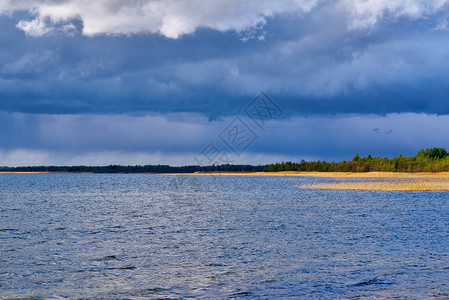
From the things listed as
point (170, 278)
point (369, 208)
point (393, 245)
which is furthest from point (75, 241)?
point (369, 208)

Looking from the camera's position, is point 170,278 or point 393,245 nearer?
point 170,278

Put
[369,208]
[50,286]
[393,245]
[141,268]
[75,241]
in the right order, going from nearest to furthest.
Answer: [50,286] < [141,268] < [393,245] < [75,241] < [369,208]

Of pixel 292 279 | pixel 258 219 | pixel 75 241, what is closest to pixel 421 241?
pixel 292 279

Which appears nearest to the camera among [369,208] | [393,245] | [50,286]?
[50,286]

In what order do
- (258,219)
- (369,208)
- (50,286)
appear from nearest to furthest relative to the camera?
(50,286) → (258,219) → (369,208)

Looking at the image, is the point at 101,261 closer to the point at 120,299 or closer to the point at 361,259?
the point at 120,299

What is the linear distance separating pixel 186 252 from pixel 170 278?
22.7 feet

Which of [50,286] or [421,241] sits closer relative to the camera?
[50,286]

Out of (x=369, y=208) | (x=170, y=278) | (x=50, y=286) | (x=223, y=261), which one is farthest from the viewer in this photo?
(x=369, y=208)

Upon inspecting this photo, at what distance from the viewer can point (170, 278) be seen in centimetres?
2211

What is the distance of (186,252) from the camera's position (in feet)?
95.2

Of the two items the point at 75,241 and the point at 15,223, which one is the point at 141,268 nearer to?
the point at 75,241

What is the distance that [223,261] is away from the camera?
26094 mm

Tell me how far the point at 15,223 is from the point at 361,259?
33.9m
